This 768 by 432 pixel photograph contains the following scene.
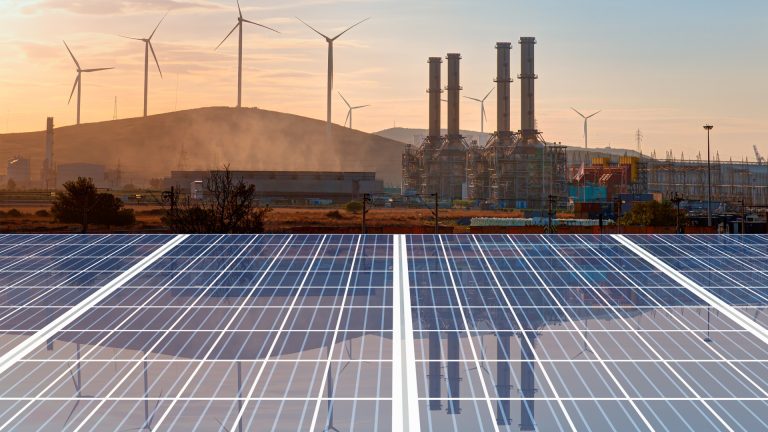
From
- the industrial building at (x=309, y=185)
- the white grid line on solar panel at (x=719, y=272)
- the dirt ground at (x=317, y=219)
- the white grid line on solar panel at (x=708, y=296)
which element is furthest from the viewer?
the industrial building at (x=309, y=185)

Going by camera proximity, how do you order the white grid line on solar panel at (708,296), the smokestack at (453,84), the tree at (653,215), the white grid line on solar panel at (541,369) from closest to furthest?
the white grid line on solar panel at (541,369) → the white grid line on solar panel at (708,296) → the tree at (653,215) → the smokestack at (453,84)

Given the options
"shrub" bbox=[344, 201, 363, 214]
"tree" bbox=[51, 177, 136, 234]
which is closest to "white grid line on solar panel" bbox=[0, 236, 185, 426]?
"tree" bbox=[51, 177, 136, 234]

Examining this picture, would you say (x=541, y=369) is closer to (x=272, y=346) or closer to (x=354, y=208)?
(x=272, y=346)

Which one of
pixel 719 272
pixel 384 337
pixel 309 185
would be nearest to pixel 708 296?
pixel 719 272

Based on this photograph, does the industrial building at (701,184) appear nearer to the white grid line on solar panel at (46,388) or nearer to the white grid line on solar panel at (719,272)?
the white grid line on solar panel at (719,272)

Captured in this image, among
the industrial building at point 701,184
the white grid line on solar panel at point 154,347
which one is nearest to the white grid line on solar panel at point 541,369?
the white grid line on solar panel at point 154,347

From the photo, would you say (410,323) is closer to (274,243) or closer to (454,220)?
(274,243)

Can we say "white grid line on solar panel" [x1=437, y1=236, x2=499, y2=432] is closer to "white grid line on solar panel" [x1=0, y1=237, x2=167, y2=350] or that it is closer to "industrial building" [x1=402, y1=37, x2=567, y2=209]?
"white grid line on solar panel" [x1=0, y1=237, x2=167, y2=350]

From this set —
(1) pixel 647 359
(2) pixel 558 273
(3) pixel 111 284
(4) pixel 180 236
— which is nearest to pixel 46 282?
(3) pixel 111 284
